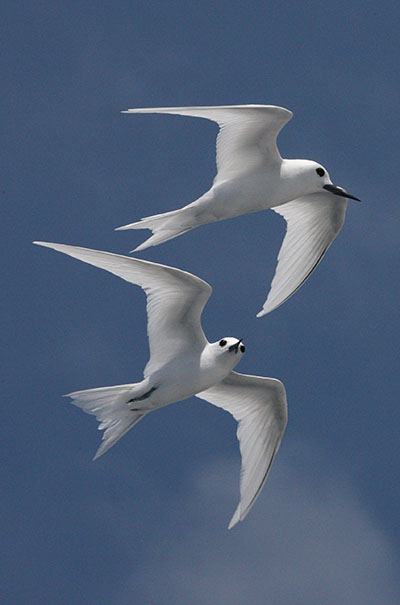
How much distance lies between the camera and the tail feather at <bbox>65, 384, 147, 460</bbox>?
18.5 meters

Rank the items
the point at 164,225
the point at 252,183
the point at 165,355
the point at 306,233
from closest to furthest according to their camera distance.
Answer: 1. the point at 165,355
2. the point at 164,225
3. the point at 252,183
4. the point at 306,233

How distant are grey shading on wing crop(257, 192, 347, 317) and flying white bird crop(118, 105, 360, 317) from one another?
0.02 metres

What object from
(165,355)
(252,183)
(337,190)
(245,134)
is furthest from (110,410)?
(337,190)

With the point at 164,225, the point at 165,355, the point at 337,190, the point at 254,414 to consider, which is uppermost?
the point at 337,190

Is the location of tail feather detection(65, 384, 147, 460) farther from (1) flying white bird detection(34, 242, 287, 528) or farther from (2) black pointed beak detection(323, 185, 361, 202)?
(2) black pointed beak detection(323, 185, 361, 202)

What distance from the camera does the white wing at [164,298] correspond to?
1764cm

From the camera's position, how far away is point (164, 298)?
716 inches

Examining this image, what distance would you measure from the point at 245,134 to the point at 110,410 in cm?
413

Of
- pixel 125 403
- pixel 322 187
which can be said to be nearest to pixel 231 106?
pixel 322 187

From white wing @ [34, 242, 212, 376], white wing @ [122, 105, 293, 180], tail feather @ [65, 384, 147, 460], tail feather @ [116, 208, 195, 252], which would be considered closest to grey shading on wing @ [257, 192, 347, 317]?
white wing @ [122, 105, 293, 180]

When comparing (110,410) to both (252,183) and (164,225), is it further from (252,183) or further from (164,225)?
(252,183)

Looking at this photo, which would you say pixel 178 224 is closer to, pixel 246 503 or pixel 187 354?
pixel 187 354

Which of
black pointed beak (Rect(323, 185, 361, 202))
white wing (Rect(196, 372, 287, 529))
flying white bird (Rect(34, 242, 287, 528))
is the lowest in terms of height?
white wing (Rect(196, 372, 287, 529))

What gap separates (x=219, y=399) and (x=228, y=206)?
116 inches
